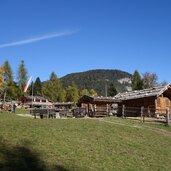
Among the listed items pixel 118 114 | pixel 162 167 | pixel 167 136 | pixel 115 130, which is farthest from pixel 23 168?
pixel 118 114

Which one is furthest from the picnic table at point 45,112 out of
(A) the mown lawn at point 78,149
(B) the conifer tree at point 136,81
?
(B) the conifer tree at point 136,81

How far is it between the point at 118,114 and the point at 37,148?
27463mm

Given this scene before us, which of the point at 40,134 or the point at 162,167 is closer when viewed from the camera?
the point at 162,167

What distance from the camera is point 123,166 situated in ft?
49.4

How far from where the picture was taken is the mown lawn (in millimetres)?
13836

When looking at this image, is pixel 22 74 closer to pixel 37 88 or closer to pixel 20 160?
pixel 37 88

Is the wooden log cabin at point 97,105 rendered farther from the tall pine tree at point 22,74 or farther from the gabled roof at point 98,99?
the tall pine tree at point 22,74

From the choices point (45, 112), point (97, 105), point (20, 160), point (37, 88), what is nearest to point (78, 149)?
point (20, 160)

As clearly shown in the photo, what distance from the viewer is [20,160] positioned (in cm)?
1341

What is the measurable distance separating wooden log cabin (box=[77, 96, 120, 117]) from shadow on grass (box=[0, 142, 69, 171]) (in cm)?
2333

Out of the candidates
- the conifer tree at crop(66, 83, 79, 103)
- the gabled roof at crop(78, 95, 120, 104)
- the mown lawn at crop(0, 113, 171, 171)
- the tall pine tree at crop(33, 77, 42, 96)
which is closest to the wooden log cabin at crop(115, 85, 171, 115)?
the gabled roof at crop(78, 95, 120, 104)

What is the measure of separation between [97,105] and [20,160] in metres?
31.6

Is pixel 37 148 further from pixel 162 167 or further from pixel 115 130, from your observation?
pixel 115 130

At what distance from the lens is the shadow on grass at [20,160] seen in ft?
41.4
